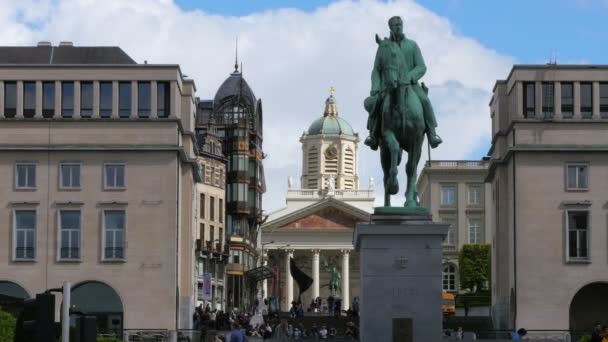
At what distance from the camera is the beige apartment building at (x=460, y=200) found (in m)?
150

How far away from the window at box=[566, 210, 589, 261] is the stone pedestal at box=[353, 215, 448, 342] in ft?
159

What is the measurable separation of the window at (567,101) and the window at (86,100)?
84.8 feet

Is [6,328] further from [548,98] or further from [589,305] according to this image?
[589,305]

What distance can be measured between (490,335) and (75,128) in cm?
2919

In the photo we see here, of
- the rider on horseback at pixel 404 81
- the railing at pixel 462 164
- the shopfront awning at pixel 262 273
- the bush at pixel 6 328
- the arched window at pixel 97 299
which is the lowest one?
the bush at pixel 6 328

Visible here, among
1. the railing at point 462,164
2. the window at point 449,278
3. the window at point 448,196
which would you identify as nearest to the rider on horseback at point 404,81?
the window at point 448,196

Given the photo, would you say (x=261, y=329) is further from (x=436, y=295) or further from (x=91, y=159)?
(x=436, y=295)

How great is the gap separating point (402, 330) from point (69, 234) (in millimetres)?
50481

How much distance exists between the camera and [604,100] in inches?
3255

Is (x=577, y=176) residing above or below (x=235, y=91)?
below

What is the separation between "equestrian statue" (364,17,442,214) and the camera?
35.3 m

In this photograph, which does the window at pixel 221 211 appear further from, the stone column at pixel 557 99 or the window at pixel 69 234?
the stone column at pixel 557 99

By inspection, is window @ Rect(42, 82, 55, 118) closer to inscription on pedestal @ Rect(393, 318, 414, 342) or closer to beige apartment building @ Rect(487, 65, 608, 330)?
beige apartment building @ Rect(487, 65, 608, 330)

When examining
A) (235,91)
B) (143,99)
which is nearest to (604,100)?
(143,99)
